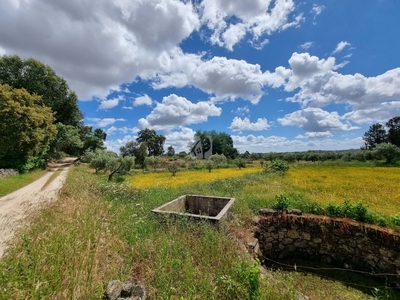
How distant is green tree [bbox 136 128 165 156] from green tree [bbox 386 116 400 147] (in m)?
63.9

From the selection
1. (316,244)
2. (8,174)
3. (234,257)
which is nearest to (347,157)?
(316,244)

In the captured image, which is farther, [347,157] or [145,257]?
[347,157]

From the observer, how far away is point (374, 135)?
2376 inches

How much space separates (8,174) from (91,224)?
56.0ft

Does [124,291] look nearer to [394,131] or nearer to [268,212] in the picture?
[268,212]

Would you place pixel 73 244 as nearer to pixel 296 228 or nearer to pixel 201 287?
pixel 201 287

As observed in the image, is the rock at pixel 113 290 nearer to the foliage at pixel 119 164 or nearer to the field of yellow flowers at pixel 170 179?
the field of yellow flowers at pixel 170 179

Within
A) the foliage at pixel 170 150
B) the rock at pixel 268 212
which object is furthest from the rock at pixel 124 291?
the foliage at pixel 170 150

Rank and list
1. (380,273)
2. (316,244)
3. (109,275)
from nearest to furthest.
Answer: (109,275), (380,273), (316,244)

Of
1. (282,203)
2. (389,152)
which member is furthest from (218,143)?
(282,203)

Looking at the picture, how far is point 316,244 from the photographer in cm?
638

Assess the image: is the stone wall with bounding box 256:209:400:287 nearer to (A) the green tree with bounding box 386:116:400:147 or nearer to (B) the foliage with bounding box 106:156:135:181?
(B) the foliage with bounding box 106:156:135:181

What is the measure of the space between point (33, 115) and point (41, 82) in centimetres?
1816

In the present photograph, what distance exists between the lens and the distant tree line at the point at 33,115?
16031 millimetres
